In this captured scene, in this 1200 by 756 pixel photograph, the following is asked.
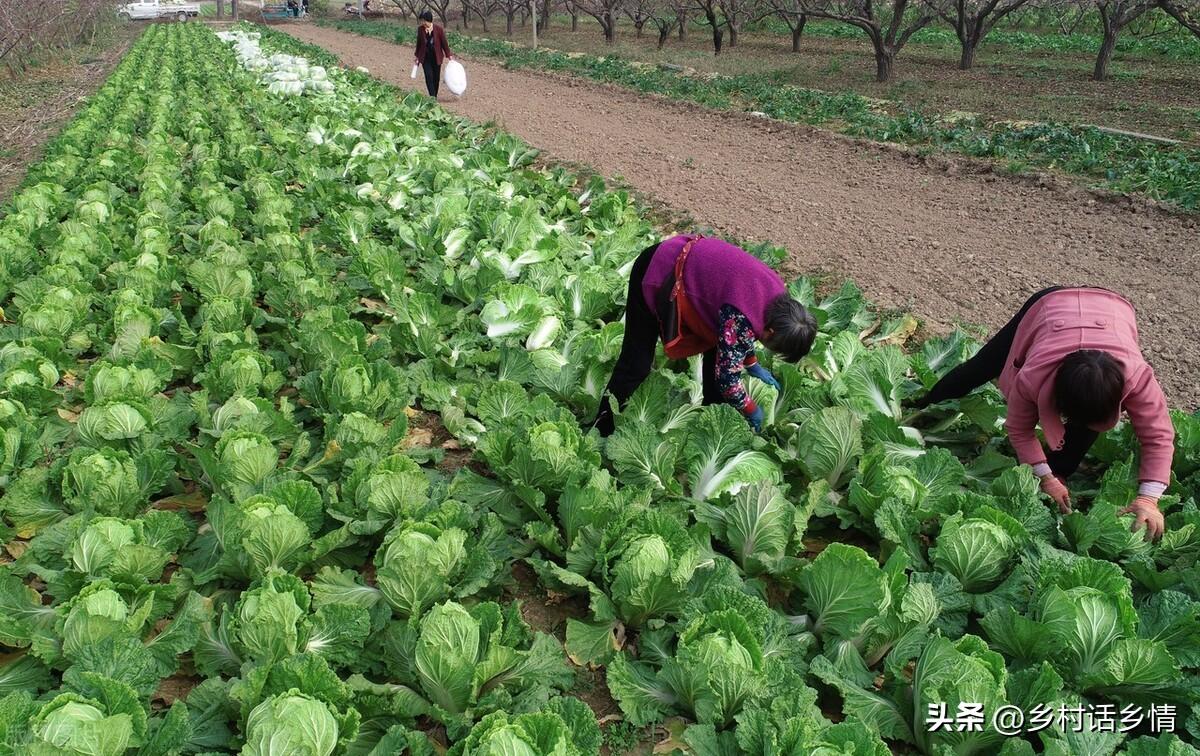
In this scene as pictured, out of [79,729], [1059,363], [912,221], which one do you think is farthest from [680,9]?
[79,729]

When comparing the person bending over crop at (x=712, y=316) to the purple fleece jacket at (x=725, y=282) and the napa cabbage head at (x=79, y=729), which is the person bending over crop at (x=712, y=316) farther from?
the napa cabbage head at (x=79, y=729)

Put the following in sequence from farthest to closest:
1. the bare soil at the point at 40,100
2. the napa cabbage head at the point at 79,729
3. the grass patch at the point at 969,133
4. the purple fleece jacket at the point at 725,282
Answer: the bare soil at the point at 40,100 → the grass patch at the point at 969,133 → the purple fleece jacket at the point at 725,282 → the napa cabbage head at the point at 79,729

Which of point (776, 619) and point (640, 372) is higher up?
point (640, 372)

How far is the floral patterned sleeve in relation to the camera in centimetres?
329

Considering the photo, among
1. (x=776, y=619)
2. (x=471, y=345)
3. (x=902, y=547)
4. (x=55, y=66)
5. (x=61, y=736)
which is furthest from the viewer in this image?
(x=55, y=66)

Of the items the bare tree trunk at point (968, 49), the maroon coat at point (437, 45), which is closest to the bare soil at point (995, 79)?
the bare tree trunk at point (968, 49)

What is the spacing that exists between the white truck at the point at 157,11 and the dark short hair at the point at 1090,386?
5303cm

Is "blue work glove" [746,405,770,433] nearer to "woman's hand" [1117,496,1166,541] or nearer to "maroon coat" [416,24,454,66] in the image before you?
"woman's hand" [1117,496,1166,541]

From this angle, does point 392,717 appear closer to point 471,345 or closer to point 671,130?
point 471,345

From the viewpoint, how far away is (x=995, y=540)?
292 centimetres

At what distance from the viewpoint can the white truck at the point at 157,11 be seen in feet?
147

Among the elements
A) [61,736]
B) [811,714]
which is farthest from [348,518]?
[811,714]

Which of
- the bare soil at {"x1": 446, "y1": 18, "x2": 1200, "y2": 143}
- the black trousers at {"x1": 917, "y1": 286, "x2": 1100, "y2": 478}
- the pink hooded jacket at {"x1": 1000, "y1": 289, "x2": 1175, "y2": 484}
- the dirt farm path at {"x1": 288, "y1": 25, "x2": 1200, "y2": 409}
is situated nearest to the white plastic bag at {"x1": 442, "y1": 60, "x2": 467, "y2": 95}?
the dirt farm path at {"x1": 288, "y1": 25, "x2": 1200, "y2": 409}

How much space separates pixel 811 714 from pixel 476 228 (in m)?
5.14
